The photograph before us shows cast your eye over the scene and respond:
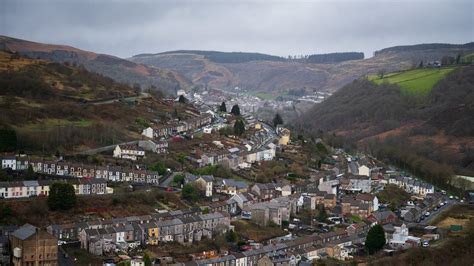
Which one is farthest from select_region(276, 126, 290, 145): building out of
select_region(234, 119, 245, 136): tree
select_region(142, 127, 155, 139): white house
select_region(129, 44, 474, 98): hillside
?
select_region(129, 44, 474, 98): hillside

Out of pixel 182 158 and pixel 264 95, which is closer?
pixel 182 158

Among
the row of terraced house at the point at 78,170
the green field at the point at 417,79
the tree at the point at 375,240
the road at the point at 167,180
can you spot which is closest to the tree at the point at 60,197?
the row of terraced house at the point at 78,170

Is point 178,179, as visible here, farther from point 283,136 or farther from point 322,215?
point 283,136

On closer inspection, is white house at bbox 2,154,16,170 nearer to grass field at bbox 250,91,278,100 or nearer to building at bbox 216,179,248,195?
building at bbox 216,179,248,195

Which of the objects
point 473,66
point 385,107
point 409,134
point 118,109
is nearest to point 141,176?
point 118,109

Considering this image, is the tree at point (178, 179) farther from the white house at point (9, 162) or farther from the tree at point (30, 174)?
the white house at point (9, 162)

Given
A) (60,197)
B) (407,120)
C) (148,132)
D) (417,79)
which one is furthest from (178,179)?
(417,79)
